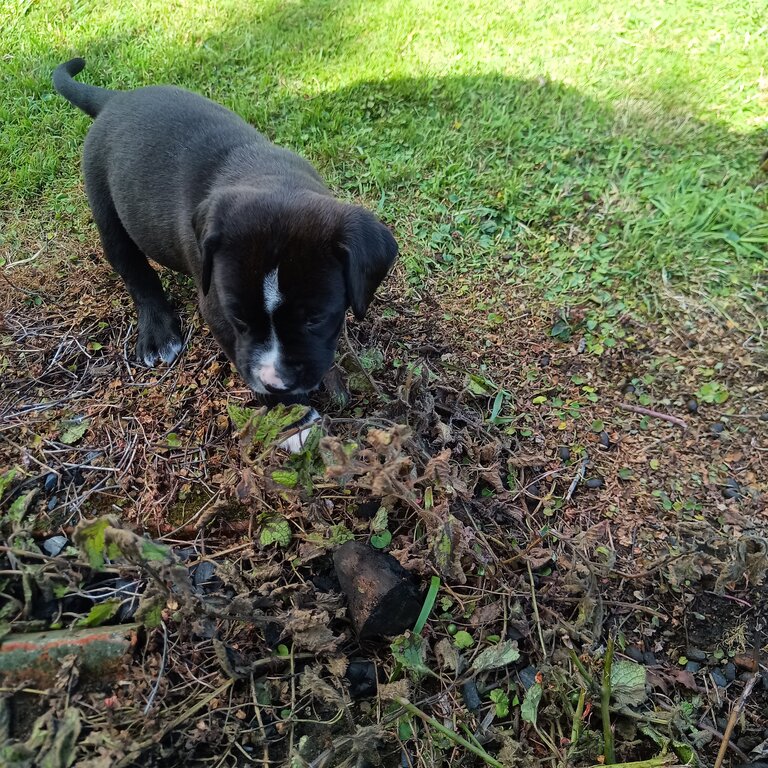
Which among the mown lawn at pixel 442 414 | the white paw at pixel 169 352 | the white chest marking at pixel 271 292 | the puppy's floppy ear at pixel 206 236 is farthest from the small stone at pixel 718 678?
the white paw at pixel 169 352

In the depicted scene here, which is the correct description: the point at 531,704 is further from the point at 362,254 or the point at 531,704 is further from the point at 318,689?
the point at 362,254

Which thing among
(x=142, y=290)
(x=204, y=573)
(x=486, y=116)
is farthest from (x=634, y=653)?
(x=486, y=116)

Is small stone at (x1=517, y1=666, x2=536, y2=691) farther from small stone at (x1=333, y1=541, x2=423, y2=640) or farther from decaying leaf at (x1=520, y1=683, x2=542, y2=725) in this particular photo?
small stone at (x1=333, y1=541, x2=423, y2=640)

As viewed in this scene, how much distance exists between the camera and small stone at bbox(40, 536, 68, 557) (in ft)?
7.37

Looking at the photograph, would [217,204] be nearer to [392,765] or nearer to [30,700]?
[30,700]

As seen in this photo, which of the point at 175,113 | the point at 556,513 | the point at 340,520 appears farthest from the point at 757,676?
the point at 175,113

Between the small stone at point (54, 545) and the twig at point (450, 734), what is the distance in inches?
55.2

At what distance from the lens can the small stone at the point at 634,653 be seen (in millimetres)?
2223

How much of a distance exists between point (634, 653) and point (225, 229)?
89.5 inches

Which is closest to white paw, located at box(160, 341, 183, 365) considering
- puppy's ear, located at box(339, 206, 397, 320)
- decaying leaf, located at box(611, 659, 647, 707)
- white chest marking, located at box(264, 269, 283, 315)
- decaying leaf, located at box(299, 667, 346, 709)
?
white chest marking, located at box(264, 269, 283, 315)

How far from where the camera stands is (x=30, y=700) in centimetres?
177

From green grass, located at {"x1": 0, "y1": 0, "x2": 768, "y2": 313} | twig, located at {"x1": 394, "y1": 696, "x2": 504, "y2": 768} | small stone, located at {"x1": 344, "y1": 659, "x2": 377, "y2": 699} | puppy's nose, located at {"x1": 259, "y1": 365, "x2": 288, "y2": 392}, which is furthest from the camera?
green grass, located at {"x1": 0, "y1": 0, "x2": 768, "y2": 313}

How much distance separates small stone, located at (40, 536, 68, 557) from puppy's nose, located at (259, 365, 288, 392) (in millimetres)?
997

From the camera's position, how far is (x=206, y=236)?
7.47 feet
